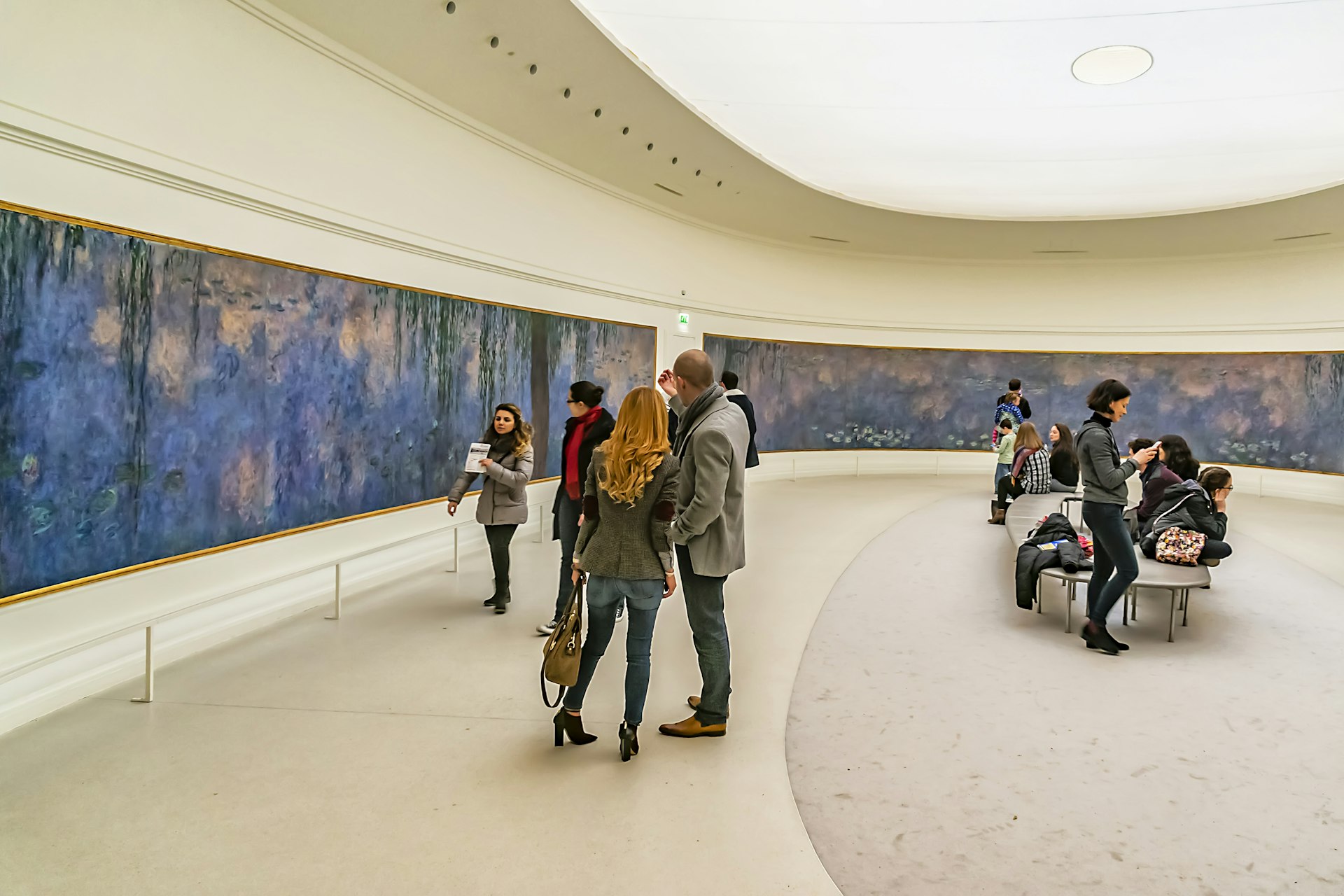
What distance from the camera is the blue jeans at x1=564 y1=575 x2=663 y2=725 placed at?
4.14 meters

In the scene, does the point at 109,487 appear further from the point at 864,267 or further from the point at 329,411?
the point at 864,267

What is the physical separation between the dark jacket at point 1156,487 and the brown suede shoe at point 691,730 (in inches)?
240

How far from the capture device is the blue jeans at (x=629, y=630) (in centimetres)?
414

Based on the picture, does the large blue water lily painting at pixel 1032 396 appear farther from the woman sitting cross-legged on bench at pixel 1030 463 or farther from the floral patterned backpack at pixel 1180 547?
the floral patterned backpack at pixel 1180 547

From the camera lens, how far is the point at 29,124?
461 centimetres

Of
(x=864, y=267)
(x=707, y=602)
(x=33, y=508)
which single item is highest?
(x=864, y=267)

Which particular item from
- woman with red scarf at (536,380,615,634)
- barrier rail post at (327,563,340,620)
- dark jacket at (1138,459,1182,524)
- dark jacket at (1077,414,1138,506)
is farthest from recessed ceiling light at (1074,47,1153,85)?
barrier rail post at (327,563,340,620)

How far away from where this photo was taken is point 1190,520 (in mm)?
7406

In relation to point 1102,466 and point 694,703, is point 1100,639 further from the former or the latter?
point 694,703

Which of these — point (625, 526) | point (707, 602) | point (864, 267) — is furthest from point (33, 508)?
point (864, 267)

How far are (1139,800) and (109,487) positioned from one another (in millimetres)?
6731

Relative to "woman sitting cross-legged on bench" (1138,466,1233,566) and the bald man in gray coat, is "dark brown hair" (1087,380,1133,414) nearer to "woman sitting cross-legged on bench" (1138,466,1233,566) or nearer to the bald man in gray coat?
"woman sitting cross-legged on bench" (1138,466,1233,566)

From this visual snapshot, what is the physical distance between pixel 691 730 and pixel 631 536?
1348mm

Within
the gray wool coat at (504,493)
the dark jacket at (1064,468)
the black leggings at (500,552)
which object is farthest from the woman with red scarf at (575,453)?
the dark jacket at (1064,468)
